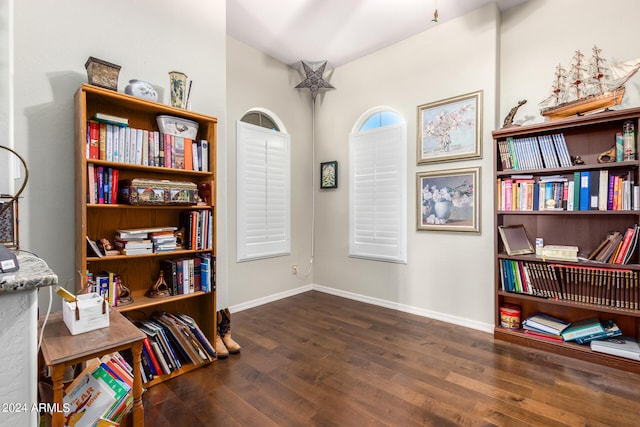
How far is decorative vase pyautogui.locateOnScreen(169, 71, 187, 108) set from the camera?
7.38 ft

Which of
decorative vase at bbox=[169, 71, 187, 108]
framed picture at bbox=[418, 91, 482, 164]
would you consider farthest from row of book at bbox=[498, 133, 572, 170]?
decorative vase at bbox=[169, 71, 187, 108]

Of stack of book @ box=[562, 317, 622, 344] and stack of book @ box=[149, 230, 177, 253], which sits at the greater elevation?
stack of book @ box=[149, 230, 177, 253]

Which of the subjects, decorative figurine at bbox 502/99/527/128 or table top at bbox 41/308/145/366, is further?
decorative figurine at bbox 502/99/527/128

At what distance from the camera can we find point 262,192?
3.75m

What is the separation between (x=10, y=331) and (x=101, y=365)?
0.81 m

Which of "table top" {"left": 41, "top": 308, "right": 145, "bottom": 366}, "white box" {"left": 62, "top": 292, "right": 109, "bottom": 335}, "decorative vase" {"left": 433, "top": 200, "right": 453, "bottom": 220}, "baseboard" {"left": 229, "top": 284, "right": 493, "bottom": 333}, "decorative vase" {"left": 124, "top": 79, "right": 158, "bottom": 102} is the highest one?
"decorative vase" {"left": 124, "top": 79, "right": 158, "bottom": 102}

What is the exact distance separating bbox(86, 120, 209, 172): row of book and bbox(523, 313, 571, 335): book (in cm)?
290

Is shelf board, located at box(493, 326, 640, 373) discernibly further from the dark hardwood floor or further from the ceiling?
the ceiling

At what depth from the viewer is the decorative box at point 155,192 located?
200 cm

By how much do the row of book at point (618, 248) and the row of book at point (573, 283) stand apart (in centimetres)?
8

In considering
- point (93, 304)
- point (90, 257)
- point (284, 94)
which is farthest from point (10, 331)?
point (284, 94)

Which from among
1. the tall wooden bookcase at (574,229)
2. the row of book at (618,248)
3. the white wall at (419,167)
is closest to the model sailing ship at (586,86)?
the tall wooden bookcase at (574,229)

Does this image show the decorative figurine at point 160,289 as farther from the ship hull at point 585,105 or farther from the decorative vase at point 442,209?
the ship hull at point 585,105

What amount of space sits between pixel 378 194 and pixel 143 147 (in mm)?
2458
